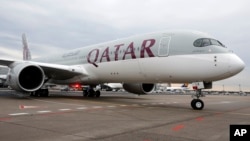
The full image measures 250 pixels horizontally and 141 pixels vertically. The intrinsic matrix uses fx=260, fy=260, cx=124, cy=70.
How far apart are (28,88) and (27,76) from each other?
1101mm

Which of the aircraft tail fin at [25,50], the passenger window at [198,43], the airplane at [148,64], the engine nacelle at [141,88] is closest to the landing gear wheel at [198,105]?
the airplane at [148,64]

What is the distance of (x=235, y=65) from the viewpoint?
987cm

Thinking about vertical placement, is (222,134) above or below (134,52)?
below

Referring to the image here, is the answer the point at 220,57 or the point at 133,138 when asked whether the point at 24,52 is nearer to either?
the point at 220,57

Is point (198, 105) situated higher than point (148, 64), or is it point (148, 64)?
point (148, 64)

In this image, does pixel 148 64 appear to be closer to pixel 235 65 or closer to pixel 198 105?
pixel 198 105

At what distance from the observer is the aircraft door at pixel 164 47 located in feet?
38.1

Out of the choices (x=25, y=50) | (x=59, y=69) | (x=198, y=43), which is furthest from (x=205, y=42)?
(x=25, y=50)

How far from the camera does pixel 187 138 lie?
4.92 meters

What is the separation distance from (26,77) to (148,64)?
311 inches

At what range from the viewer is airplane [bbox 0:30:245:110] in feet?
33.7

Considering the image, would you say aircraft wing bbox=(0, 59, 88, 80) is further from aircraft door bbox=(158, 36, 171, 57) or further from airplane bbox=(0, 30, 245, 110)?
aircraft door bbox=(158, 36, 171, 57)

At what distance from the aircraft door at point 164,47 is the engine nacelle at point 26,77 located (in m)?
7.19

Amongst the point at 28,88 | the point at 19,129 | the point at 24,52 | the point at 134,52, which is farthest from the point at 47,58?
the point at 19,129
